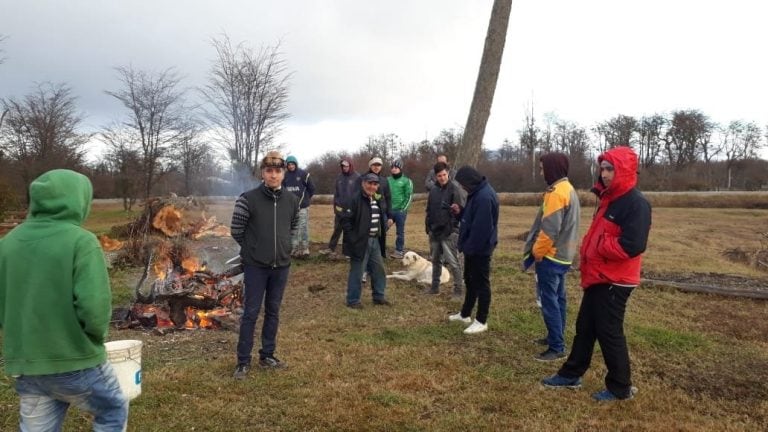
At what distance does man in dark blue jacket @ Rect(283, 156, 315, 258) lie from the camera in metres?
9.75

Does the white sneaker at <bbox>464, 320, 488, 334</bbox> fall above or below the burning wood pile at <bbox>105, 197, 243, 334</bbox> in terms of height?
below

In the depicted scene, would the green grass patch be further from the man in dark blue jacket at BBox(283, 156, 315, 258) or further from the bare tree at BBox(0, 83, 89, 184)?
the bare tree at BBox(0, 83, 89, 184)

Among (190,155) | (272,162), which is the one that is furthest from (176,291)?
(190,155)

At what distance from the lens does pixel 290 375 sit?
4645 mm

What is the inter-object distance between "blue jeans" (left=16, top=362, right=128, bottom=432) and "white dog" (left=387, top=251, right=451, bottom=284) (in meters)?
5.98

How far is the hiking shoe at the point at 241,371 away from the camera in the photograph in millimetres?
4539

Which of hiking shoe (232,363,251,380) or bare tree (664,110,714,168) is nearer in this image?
hiking shoe (232,363,251,380)

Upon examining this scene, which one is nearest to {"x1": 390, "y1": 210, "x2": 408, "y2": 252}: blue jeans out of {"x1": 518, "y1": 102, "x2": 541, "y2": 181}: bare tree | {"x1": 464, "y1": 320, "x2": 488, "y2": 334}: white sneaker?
{"x1": 464, "y1": 320, "x2": 488, "y2": 334}: white sneaker

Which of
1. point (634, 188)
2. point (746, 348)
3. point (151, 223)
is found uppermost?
point (634, 188)

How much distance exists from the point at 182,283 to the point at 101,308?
4.74m

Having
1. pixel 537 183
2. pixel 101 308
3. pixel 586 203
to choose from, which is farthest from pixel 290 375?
pixel 537 183

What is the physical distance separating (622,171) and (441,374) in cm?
226

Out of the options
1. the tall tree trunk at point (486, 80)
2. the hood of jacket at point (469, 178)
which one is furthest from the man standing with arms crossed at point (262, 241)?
the tall tree trunk at point (486, 80)

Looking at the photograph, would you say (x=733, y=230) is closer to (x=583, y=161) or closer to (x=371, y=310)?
(x=371, y=310)
